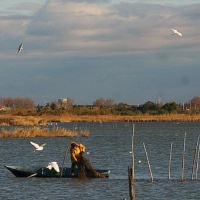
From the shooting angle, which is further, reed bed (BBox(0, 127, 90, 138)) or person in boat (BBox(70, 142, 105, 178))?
reed bed (BBox(0, 127, 90, 138))

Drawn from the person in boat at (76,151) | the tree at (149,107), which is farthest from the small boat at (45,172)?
the tree at (149,107)

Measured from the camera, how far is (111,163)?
39.6 metres

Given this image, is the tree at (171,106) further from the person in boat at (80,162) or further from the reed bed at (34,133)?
the person in boat at (80,162)

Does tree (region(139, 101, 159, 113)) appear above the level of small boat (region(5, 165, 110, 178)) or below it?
above

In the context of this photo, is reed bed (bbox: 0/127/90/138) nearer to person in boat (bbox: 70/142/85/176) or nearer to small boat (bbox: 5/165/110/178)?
small boat (bbox: 5/165/110/178)

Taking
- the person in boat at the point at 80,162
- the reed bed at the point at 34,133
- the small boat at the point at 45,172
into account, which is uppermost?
the reed bed at the point at 34,133

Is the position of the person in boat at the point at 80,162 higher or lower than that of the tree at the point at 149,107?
lower

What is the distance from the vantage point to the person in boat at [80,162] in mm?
28438

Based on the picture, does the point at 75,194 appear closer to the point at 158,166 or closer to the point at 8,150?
the point at 158,166

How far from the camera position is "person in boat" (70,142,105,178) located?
2844 centimetres

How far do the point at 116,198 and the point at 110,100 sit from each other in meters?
145

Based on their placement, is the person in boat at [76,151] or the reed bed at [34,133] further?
the reed bed at [34,133]

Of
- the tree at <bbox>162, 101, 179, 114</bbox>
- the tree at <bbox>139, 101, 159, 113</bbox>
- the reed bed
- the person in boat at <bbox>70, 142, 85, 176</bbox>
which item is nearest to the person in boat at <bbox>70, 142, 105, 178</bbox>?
the person in boat at <bbox>70, 142, 85, 176</bbox>

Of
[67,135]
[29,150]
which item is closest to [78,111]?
[67,135]
